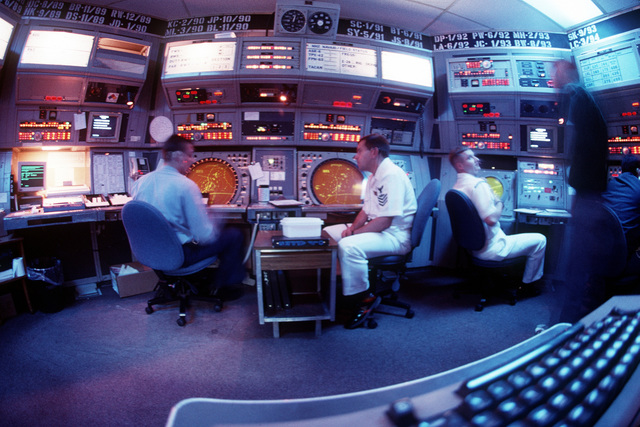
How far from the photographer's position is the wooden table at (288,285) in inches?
87.9

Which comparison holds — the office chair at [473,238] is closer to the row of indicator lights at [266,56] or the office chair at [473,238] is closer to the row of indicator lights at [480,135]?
the row of indicator lights at [480,135]

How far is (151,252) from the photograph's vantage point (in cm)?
229

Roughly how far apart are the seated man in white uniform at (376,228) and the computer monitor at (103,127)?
267 cm

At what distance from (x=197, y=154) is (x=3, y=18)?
2039mm

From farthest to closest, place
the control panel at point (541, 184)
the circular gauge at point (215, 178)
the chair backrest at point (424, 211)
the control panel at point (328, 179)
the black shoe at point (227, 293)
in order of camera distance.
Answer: the control panel at point (541, 184)
the control panel at point (328, 179)
the circular gauge at point (215, 178)
the black shoe at point (227, 293)
the chair backrest at point (424, 211)

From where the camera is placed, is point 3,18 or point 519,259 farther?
point 3,18

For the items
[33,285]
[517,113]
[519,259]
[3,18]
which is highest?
[3,18]

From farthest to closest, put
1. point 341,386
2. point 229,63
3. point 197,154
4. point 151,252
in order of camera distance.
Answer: point 197,154, point 229,63, point 151,252, point 341,386

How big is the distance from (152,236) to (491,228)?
2.63 metres

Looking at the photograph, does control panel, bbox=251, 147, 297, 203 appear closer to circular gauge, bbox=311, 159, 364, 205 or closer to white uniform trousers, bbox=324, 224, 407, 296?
circular gauge, bbox=311, 159, 364, 205

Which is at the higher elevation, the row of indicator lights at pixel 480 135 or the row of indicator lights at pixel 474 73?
the row of indicator lights at pixel 474 73

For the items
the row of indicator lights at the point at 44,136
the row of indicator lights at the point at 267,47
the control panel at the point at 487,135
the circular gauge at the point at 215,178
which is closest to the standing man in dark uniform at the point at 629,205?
the control panel at the point at 487,135

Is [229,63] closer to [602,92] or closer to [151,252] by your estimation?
[151,252]

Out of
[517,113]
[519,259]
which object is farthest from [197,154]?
[517,113]
